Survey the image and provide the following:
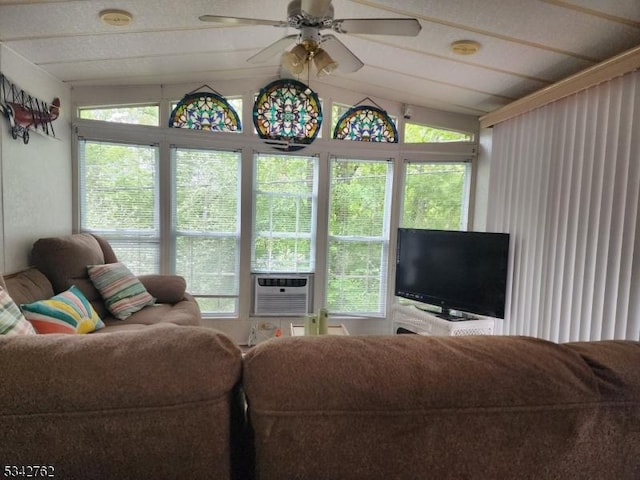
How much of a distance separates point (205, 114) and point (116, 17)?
4.85ft

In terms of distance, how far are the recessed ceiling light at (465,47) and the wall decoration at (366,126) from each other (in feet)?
4.55

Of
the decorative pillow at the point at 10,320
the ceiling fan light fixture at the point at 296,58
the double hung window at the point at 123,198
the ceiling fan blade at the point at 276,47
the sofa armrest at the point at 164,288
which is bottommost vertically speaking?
the sofa armrest at the point at 164,288

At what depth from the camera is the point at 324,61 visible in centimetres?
212

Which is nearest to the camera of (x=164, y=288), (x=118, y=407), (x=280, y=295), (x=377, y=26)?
(x=118, y=407)

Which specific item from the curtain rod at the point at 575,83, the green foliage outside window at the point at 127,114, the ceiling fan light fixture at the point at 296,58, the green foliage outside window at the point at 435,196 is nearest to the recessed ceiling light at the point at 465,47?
the curtain rod at the point at 575,83

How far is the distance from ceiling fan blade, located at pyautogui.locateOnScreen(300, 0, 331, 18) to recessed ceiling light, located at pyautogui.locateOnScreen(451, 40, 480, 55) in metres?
1.18

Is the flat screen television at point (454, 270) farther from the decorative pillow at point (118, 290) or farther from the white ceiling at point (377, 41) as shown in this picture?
the decorative pillow at point (118, 290)

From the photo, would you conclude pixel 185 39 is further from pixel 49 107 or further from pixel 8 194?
pixel 8 194

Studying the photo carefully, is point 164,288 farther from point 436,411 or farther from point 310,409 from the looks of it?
point 436,411

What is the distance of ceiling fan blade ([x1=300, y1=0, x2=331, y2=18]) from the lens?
1667 mm

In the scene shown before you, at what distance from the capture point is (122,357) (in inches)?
26.4

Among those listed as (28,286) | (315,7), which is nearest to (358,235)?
(315,7)

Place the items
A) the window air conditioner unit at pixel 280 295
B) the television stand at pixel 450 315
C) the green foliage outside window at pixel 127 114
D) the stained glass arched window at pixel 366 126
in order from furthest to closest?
the stained glass arched window at pixel 366 126 < the window air conditioner unit at pixel 280 295 < the green foliage outside window at pixel 127 114 < the television stand at pixel 450 315

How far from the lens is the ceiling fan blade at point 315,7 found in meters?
1.67
